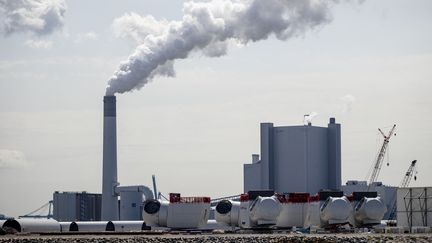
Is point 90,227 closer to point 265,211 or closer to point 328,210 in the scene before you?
point 265,211

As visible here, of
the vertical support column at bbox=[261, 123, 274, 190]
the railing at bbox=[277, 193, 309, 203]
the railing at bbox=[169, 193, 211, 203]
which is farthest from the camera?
the vertical support column at bbox=[261, 123, 274, 190]

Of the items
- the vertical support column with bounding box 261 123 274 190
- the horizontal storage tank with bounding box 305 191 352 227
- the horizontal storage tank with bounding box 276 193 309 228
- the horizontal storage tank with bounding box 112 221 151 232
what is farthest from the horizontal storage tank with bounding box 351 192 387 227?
the vertical support column with bounding box 261 123 274 190

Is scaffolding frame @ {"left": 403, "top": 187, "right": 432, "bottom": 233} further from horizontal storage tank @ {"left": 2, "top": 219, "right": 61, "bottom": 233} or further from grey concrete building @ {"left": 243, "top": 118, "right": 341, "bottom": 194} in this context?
grey concrete building @ {"left": 243, "top": 118, "right": 341, "bottom": 194}

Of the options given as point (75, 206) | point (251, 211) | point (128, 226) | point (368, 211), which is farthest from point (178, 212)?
point (75, 206)

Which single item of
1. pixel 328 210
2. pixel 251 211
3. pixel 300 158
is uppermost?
pixel 300 158

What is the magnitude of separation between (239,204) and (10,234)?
Answer: 37.0 metres

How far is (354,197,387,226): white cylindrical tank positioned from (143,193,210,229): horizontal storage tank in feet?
60.9

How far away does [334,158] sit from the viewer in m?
185

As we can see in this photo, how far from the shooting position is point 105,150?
Result: 505ft

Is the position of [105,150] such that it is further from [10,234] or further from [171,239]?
[171,239]

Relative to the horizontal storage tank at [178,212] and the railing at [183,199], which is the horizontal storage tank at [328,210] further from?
the railing at [183,199]

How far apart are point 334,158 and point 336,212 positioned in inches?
2548

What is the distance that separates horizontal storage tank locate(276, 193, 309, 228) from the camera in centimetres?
12719

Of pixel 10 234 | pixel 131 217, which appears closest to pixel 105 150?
pixel 131 217
